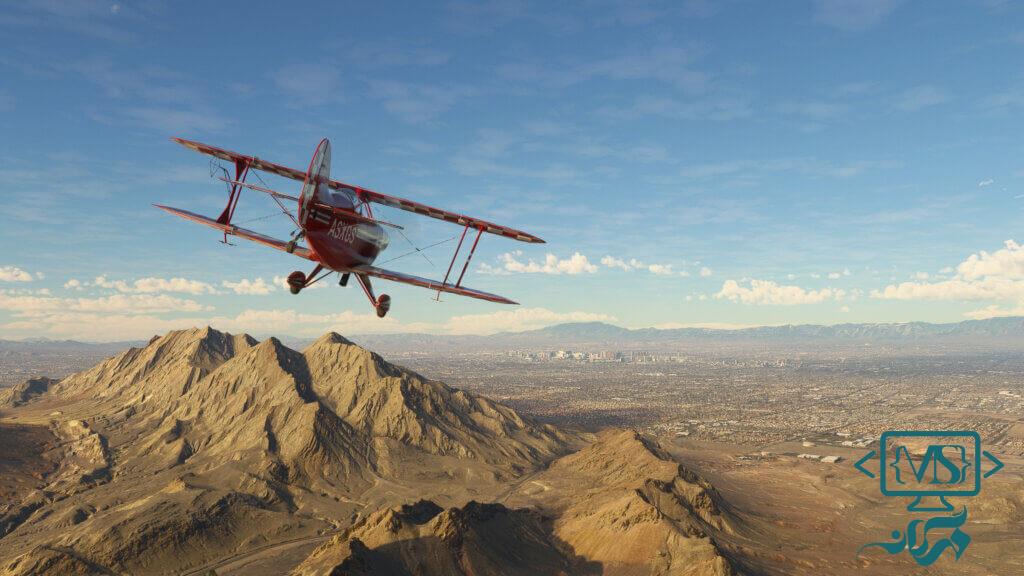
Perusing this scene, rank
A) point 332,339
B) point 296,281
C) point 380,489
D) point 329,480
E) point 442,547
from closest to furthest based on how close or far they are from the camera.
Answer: point 296,281 → point 442,547 → point 380,489 → point 329,480 → point 332,339

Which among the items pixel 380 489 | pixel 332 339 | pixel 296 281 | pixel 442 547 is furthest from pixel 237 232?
pixel 332 339

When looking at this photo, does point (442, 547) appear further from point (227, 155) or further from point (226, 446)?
point (226, 446)

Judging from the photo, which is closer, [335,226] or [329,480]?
[335,226]

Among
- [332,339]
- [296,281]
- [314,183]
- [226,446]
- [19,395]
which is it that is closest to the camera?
[314,183]

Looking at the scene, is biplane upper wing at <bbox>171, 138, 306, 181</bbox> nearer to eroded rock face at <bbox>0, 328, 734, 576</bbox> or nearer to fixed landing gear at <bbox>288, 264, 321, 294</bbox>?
fixed landing gear at <bbox>288, 264, 321, 294</bbox>

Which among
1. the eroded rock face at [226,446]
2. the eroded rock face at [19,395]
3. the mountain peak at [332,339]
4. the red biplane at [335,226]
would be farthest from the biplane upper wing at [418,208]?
the eroded rock face at [19,395]

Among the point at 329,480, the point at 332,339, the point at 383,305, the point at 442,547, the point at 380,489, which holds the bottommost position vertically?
the point at 380,489

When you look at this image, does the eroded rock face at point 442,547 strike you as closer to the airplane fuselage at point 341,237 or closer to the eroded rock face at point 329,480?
the eroded rock face at point 329,480
